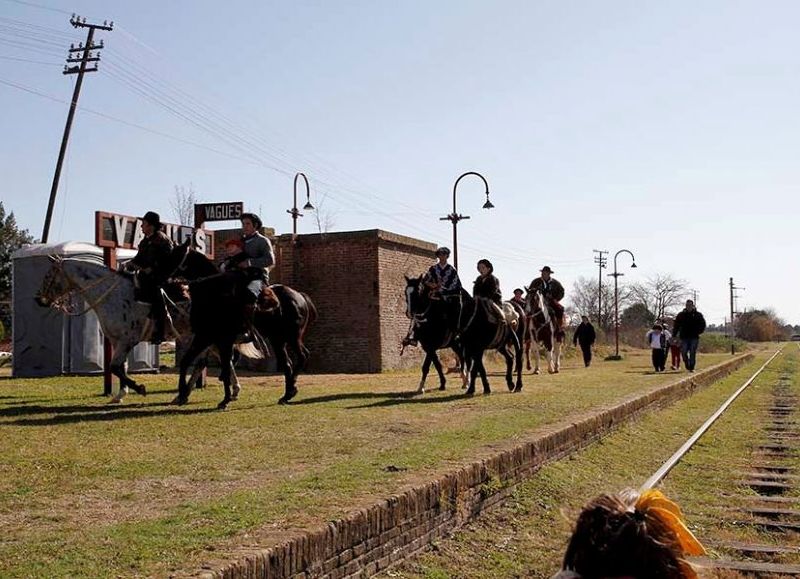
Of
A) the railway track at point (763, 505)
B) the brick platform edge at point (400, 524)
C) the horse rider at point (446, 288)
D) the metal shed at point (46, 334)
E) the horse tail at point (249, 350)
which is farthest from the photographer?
the metal shed at point (46, 334)

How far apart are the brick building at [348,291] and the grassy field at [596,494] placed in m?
9.74

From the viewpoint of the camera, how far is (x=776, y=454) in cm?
1401

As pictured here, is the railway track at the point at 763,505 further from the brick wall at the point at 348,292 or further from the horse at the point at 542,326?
the brick wall at the point at 348,292

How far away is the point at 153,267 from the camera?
13.4 meters

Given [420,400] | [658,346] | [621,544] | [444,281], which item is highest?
[444,281]

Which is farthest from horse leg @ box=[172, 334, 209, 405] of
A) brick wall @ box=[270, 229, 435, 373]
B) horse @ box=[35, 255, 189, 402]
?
brick wall @ box=[270, 229, 435, 373]

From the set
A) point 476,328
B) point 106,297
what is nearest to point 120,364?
point 106,297

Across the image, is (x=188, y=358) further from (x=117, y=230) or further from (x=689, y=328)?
(x=689, y=328)

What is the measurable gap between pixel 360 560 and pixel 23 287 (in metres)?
17.8

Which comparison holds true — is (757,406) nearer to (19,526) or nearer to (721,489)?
(721,489)

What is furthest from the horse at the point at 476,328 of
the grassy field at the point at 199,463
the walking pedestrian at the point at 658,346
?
the walking pedestrian at the point at 658,346

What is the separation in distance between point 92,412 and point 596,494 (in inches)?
258

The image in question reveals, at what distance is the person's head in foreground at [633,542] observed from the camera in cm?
262

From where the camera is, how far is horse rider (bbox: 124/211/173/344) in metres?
13.3
